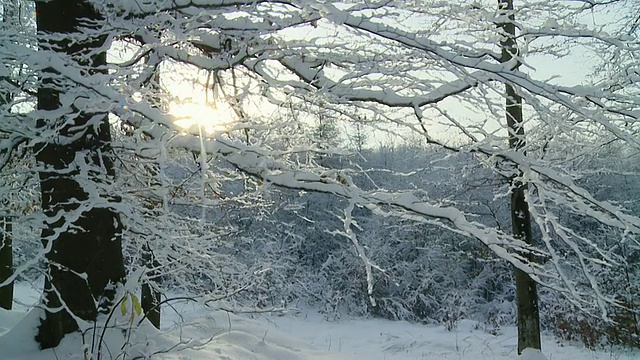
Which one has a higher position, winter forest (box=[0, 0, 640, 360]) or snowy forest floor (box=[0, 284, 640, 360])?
winter forest (box=[0, 0, 640, 360])

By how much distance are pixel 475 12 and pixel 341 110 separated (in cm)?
114

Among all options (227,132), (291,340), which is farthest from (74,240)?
(291,340)

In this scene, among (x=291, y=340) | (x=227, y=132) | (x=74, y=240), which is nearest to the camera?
(x=227, y=132)

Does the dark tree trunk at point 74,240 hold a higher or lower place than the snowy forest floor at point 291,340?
higher

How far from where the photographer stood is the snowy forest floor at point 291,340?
3.58m

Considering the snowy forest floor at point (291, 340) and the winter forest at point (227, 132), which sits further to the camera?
the snowy forest floor at point (291, 340)

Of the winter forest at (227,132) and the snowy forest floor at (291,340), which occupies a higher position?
the winter forest at (227,132)

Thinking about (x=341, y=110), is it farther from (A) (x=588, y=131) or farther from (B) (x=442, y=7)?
(A) (x=588, y=131)

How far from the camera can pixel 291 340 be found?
7059 mm

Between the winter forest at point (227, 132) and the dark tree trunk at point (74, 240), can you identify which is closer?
the winter forest at point (227, 132)

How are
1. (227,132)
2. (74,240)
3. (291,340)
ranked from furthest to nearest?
(291,340), (74,240), (227,132)

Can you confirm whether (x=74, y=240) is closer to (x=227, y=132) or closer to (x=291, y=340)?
(x=227, y=132)

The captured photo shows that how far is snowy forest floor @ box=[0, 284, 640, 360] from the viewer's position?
358cm

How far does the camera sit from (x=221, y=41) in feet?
12.0
